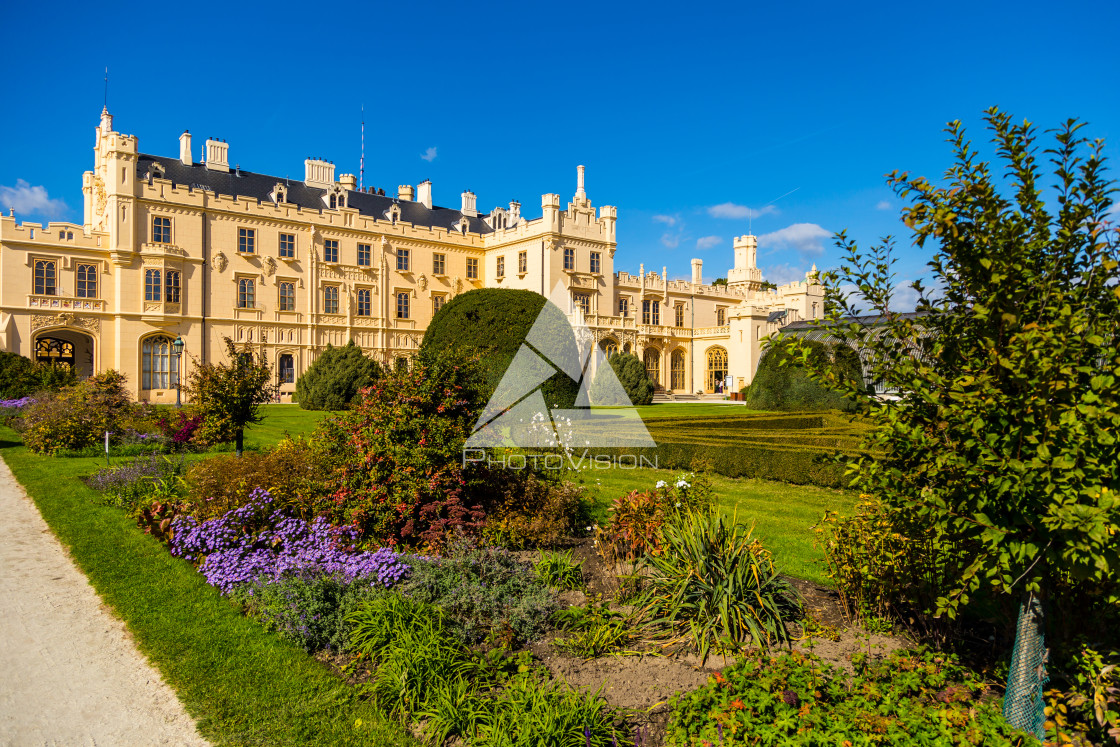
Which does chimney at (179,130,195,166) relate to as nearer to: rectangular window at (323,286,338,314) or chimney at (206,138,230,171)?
chimney at (206,138,230,171)

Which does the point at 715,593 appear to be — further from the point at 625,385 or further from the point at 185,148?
the point at 185,148

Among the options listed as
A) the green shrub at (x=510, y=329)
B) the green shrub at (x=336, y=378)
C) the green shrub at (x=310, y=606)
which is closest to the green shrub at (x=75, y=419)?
the green shrub at (x=510, y=329)

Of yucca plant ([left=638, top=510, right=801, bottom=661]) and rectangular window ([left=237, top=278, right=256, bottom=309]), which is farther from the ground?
rectangular window ([left=237, top=278, right=256, bottom=309])

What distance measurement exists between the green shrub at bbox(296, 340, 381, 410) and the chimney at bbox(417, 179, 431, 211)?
18.1 meters

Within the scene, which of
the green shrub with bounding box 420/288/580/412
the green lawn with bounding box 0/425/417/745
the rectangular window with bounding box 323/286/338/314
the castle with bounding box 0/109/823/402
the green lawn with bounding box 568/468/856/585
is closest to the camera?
the green lawn with bounding box 0/425/417/745

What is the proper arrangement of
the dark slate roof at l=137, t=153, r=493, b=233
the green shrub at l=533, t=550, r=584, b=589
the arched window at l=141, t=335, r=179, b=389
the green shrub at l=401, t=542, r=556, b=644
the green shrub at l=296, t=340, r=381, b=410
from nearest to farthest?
the green shrub at l=401, t=542, r=556, b=644 < the green shrub at l=533, t=550, r=584, b=589 < the green shrub at l=296, t=340, r=381, b=410 < the arched window at l=141, t=335, r=179, b=389 < the dark slate roof at l=137, t=153, r=493, b=233

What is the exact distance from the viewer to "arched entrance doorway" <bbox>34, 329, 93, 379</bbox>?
93.9ft

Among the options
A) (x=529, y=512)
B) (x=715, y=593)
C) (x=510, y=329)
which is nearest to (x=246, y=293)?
(x=510, y=329)

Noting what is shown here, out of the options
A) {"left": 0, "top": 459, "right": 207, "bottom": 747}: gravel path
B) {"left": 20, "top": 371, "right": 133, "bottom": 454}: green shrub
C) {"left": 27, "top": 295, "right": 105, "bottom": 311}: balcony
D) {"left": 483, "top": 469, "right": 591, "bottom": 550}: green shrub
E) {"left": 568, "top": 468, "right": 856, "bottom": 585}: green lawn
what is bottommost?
{"left": 0, "top": 459, "right": 207, "bottom": 747}: gravel path

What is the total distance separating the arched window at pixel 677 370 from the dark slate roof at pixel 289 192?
14.5 m

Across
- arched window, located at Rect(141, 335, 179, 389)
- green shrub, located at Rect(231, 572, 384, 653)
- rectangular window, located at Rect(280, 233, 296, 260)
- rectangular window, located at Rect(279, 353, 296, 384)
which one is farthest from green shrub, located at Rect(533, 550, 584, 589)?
rectangular window, located at Rect(280, 233, 296, 260)

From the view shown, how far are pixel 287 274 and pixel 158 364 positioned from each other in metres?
7.24

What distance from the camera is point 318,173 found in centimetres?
3656

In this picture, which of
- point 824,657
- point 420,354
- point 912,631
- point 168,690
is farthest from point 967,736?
point 420,354
